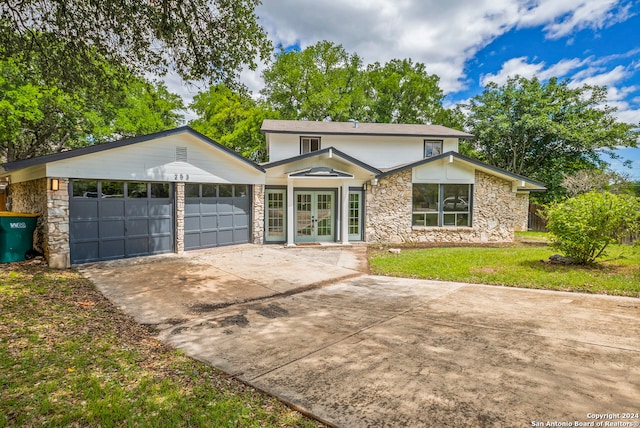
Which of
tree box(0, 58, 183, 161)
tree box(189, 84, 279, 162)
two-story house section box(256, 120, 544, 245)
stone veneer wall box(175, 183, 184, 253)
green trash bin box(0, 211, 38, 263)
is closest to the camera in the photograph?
green trash bin box(0, 211, 38, 263)

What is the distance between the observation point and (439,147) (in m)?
18.0

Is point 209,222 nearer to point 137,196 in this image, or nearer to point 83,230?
point 137,196

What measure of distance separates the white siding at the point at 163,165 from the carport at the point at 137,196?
0.08 ft

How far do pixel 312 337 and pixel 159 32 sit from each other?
6.97 m

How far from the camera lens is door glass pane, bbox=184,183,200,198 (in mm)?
11047

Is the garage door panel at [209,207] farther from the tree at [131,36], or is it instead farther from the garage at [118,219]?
the tree at [131,36]

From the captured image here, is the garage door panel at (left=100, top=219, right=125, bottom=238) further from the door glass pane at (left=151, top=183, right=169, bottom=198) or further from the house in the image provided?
the door glass pane at (left=151, top=183, right=169, bottom=198)

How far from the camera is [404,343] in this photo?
13.8 ft

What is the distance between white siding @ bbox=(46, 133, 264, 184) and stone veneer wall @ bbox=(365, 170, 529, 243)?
5.24m

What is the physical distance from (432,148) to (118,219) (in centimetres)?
1534

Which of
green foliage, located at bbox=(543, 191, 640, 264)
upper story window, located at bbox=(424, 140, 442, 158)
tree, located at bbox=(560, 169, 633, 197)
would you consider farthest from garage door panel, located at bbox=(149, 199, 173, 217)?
tree, located at bbox=(560, 169, 633, 197)

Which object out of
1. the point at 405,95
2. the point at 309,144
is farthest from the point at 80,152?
the point at 405,95

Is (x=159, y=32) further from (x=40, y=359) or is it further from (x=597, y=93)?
(x=597, y=93)

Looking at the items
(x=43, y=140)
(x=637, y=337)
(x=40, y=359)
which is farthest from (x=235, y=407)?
(x=43, y=140)
